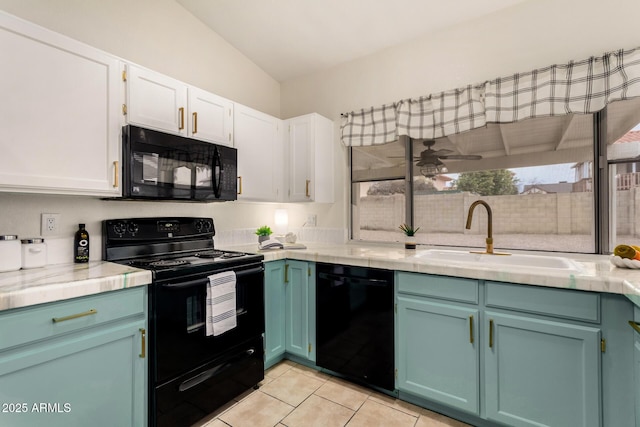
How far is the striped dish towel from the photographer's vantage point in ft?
6.02

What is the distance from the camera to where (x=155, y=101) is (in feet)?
6.48

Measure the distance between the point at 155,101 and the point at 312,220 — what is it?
1.74 m

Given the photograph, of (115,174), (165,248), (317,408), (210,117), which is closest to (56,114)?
(115,174)

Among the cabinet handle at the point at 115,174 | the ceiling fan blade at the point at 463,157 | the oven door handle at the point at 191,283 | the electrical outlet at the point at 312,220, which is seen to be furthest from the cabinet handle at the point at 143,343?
the ceiling fan blade at the point at 463,157

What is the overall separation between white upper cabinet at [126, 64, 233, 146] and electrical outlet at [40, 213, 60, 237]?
0.71m

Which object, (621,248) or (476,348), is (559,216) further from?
(476,348)

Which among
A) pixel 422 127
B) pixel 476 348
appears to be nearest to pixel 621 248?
pixel 476 348

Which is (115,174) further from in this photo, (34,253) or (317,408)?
(317,408)

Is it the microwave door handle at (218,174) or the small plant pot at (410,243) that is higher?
the microwave door handle at (218,174)

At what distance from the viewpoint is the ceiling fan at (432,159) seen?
102 inches

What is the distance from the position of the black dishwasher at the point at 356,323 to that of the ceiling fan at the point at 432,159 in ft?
3.64

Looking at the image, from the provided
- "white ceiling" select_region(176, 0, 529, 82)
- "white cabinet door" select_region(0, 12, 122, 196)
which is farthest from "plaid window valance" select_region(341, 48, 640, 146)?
"white cabinet door" select_region(0, 12, 122, 196)

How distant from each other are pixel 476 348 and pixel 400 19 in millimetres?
2360

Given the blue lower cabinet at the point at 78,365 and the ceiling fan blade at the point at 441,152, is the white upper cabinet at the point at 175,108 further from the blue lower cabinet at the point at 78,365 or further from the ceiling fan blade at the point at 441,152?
the ceiling fan blade at the point at 441,152
